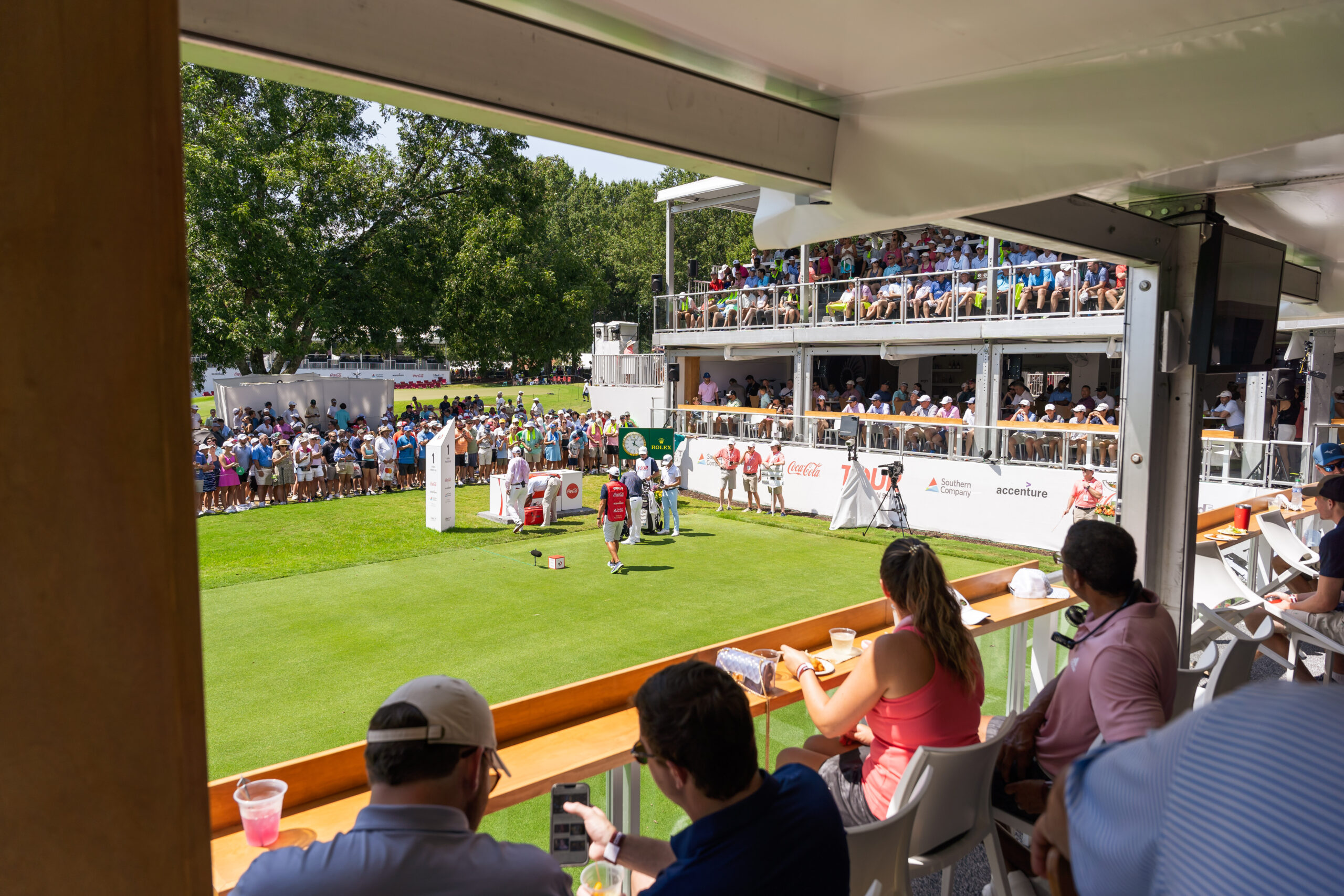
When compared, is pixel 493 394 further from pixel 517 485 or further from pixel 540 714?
pixel 540 714

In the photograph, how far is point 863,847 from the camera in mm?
2236

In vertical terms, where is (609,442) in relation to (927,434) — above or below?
below

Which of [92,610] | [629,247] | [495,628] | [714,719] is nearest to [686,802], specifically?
[714,719]

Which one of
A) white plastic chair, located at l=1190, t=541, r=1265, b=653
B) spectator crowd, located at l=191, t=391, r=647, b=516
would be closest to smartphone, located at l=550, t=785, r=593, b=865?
white plastic chair, located at l=1190, t=541, r=1265, b=653

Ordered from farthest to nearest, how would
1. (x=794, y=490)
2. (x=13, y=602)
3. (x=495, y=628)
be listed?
(x=794, y=490), (x=495, y=628), (x=13, y=602)

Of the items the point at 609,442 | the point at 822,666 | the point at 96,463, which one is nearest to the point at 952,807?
the point at 822,666

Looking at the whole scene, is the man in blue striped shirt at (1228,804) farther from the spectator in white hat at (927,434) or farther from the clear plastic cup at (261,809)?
the spectator in white hat at (927,434)

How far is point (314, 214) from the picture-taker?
26.1 metres

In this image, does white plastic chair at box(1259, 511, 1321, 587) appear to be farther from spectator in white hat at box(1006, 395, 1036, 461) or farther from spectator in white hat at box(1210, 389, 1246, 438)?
spectator in white hat at box(1210, 389, 1246, 438)

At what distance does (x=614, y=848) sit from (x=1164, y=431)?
12.2ft

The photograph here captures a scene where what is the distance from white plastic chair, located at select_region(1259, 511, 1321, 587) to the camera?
22.5ft

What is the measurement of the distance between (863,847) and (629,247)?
2328 inches

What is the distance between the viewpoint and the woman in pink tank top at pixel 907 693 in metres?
2.68

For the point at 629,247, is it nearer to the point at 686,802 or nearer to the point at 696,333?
the point at 696,333
